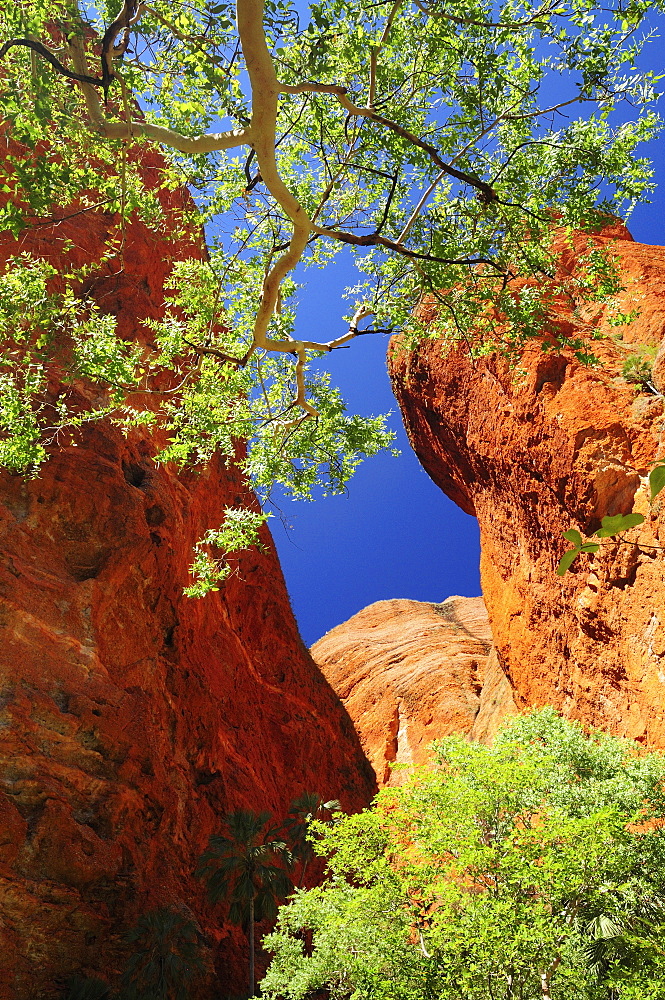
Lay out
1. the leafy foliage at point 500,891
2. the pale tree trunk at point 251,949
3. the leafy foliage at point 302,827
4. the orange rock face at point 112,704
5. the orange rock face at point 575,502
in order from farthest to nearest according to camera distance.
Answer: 1. the leafy foliage at point 302,827
2. the pale tree trunk at point 251,949
3. the orange rock face at point 575,502
4. the orange rock face at point 112,704
5. the leafy foliage at point 500,891

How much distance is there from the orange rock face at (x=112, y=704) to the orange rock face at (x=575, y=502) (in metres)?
10.9

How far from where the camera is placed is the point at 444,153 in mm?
9648

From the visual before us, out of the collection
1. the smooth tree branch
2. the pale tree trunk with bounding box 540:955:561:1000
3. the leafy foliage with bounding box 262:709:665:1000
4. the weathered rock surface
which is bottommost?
the pale tree trunk with bounding box 540:955:561:1000

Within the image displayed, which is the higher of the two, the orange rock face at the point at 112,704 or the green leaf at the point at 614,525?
the orange rock face at the point at 112,704

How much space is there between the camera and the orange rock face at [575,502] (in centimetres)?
1877

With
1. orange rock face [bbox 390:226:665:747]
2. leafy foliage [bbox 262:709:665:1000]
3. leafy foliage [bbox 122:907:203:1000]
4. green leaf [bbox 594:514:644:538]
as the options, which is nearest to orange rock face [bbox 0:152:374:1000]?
leafy foliage [bbox 122:907:203:1000]

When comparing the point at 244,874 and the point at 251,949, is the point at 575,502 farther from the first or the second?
the point at 251,949

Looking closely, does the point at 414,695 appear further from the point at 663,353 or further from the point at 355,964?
the point at 355,964

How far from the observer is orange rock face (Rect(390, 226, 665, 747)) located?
1877 centimetres

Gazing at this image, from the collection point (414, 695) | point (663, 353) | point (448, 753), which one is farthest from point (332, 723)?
point (663, 353)

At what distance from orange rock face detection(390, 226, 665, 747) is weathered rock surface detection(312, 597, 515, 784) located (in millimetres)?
6580

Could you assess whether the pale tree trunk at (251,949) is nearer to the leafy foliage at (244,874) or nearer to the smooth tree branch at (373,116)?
the leafy foliage at (244,874)

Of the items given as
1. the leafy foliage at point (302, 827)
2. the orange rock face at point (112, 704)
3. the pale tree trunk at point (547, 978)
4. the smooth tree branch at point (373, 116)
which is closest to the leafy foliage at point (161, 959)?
the orange rock face at point (112, 704)

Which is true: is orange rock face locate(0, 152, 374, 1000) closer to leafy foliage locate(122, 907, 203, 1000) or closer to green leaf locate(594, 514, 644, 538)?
leafy foliage locate(122, 907, 203, 1000)
